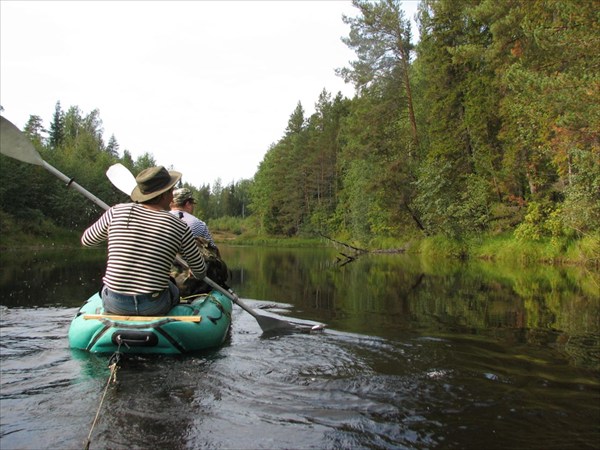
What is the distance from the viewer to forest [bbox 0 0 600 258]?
1402 cm

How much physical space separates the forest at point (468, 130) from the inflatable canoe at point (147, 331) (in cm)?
1189

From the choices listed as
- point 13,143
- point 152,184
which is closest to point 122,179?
point 13,143

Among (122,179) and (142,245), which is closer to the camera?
(142,245)

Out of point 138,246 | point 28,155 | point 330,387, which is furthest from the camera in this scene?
point 28,155

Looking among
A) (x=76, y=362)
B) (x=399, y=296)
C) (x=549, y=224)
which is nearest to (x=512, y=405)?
(x=76, y=362)

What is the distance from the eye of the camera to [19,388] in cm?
359

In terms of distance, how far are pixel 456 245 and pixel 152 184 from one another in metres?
21.1

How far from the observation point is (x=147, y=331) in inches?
164

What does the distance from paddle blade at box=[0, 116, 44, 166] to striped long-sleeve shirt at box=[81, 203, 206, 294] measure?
2412 mm

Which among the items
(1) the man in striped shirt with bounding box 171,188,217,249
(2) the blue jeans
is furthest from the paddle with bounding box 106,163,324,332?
(2) the blue jeans

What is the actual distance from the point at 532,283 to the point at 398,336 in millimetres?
7708

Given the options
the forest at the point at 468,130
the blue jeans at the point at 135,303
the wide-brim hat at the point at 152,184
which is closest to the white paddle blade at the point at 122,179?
the wide-brim hat at the point at 152,184

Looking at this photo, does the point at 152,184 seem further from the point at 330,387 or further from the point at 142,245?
the point at 330,387

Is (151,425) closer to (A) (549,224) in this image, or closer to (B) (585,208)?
(B) (585,208)
